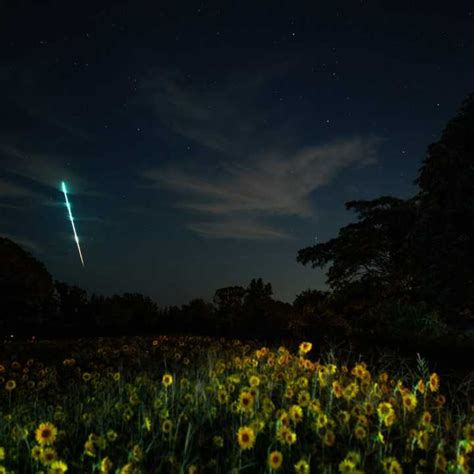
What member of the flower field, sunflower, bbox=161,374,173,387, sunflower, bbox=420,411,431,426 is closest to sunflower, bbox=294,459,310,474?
the flower field

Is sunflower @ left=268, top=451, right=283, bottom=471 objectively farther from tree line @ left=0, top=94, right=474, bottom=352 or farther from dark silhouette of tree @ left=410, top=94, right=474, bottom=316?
dark silhouette of tree @ left=410, top=94, right=474, bottom=316

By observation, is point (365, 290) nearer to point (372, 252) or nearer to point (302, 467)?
point (372, 252)

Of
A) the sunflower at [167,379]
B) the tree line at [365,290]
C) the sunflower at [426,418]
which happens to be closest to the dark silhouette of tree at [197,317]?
the tree line at [365,290]

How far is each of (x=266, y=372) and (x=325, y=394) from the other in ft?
3.09

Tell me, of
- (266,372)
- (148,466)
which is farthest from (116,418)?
(266,372)

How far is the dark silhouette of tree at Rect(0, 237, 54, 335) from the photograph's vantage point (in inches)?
600

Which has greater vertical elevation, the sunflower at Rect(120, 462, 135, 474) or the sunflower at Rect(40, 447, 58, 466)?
the sunflower at Rect(120, 462, 135, 474)

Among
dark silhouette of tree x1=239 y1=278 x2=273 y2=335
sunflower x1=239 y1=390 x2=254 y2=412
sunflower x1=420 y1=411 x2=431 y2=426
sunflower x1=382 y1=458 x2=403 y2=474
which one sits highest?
dark silhouette of tree x1=239 y1=278 x2=273 y2=335

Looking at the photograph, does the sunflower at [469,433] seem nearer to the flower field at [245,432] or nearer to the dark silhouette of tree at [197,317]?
the flower field at [245,432]

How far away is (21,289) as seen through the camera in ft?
50.5

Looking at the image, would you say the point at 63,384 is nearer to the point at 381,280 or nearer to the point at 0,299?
the point at 0,299

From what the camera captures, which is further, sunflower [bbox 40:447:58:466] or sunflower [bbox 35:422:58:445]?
sunflower [bbox 35:422:58:445]

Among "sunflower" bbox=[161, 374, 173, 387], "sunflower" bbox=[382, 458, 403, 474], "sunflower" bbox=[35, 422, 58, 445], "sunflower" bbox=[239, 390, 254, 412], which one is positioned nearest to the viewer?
"sunflower" bbox=[382, 458, 403, 474]

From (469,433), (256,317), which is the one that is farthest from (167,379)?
(256,317)
